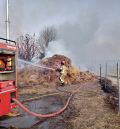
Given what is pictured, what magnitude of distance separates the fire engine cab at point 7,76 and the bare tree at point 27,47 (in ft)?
69.4

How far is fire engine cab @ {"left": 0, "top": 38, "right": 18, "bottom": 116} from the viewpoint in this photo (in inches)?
333

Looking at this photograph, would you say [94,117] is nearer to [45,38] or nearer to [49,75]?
[49,75]

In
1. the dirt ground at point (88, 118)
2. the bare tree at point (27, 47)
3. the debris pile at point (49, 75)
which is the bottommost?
the dirt ground at point (88, 118)

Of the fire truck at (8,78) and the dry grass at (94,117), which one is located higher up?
the fire truck at (8,78)

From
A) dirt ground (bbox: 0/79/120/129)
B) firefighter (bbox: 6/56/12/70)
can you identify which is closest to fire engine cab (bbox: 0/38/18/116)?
firefighter (bbox: 6/56/12/70)

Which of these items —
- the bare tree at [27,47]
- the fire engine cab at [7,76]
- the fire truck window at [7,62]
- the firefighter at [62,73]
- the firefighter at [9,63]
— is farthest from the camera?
the bare tree at [27,47]

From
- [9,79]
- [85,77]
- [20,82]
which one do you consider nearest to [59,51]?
[85,77]

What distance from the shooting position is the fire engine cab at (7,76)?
27.8 ft

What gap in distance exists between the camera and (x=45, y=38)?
126 feet

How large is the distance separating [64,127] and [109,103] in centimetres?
401

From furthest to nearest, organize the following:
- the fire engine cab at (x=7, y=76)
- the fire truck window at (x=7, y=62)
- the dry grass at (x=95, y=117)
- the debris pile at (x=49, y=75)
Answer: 1. the debris pile at (x=49, y=75)
2. the fire truck window at (x=7, y=62)
3. the fire engine cab at (x=7, y=76)
4. the dry grass at (x=95, y=117)

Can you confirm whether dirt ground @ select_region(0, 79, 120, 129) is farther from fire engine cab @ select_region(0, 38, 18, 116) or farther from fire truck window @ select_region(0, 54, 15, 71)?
fire truck window @ select_region(0, 54, 15, 71)

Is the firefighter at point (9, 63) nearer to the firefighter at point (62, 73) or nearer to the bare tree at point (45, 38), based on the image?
the firefighter at point (62, 73)

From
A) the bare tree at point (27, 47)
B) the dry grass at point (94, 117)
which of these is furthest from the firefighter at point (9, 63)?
the bare tree at point (27, 47)
